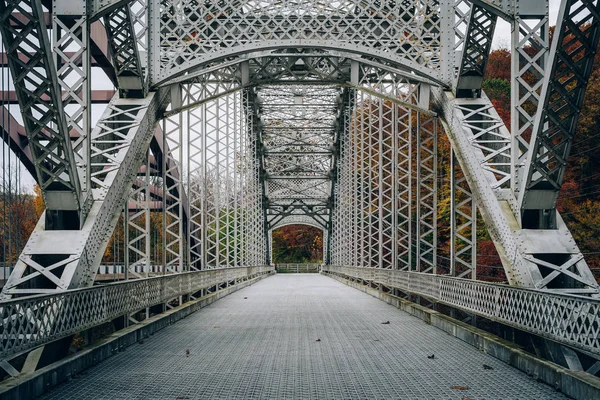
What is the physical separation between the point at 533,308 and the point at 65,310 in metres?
5.56

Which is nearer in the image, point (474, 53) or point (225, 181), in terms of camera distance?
point (474, 53)

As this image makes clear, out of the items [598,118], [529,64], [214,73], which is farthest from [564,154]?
[598,118]

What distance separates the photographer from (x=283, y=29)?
15.6 meters

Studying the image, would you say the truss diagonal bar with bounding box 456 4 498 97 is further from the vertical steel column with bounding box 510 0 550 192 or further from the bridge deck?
the bridge deck

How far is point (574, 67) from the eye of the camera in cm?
937

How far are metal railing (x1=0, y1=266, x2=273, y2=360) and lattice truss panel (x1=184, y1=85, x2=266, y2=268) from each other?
6513 mm

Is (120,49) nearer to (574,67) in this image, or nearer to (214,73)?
(214,73)

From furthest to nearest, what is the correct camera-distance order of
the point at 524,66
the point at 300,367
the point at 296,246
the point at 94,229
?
the point at 296,246
the point at 524,66
the point at 94,229
the point at 300,367

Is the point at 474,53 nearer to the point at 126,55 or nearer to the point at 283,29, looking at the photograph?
the point at 283,29

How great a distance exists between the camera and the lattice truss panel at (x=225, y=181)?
901 inches

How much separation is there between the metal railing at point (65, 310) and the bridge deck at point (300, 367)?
583 millimetres

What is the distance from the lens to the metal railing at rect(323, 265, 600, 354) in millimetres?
6934

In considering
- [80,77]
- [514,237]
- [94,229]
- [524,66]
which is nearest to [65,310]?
[94,229]

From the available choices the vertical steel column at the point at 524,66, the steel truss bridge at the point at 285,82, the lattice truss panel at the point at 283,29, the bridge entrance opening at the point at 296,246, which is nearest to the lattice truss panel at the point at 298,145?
the bridge entrance opening at the point at 296,246
